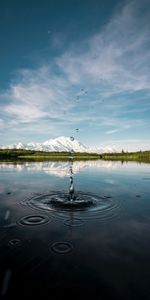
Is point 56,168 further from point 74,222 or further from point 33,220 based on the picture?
point 74,222

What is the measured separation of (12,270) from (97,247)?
3.96 meters

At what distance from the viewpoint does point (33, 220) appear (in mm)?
13891

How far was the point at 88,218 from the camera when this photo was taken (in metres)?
14.3

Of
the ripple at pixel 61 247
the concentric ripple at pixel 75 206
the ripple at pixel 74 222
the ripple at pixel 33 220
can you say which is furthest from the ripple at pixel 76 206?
the ripple at pixel 61 247

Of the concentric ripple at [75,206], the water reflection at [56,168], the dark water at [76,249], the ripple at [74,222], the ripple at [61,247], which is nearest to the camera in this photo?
the dark water at [76,249]

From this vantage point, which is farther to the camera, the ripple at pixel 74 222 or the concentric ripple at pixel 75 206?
the concentric ripple at pixel 75 206

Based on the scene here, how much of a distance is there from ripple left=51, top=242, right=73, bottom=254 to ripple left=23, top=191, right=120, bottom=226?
13.5 feet

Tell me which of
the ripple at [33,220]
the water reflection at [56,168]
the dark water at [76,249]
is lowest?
the dark water at [76,249]

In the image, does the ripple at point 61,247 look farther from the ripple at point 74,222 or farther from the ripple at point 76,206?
the ripple at point 76,206

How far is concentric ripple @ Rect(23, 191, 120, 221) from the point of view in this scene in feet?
49.8

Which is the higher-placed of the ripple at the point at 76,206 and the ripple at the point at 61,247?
the ripple at the point at 76,206

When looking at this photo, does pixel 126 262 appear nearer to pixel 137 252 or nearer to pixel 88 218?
pixel 137 252

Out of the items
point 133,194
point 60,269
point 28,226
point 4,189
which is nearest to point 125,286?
point 60,269

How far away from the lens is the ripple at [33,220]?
43.7ft
